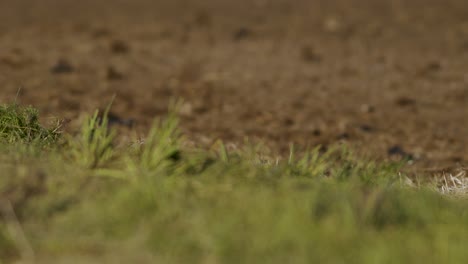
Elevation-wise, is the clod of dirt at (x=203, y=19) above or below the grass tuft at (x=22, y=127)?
above

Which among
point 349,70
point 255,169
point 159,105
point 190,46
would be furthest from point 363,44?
point 255,169

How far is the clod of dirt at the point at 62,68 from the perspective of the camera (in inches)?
401

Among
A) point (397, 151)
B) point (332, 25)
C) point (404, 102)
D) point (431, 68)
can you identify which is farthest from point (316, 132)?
point (332, 25)

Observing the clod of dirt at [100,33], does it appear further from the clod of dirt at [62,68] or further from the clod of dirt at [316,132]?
the clod of dirt at [316,132]

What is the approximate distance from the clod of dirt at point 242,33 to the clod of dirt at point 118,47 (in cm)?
157

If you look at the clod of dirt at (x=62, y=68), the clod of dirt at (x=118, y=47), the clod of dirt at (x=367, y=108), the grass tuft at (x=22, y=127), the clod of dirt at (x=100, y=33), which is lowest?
the grass tuft at (x=22, y=127)

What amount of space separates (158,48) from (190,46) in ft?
1.36

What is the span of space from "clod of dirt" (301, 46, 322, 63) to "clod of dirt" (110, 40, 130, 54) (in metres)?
2.15

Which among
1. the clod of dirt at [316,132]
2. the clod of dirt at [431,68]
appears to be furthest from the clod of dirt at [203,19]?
the clod of dirt at [316,132]

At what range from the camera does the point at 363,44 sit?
1212 cm

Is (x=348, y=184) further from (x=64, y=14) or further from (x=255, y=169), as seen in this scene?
(x=64, y=14)

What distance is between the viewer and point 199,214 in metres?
3.03

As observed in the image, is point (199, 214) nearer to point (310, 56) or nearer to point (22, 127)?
point (22, 127)

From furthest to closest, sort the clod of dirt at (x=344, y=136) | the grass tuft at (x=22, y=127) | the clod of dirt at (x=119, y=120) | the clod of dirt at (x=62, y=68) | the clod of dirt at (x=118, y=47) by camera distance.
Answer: the clod of dirt at (x=118, y=47) < the clod of dirt at (x=62, y=68) < the clod of dirt at (x=119, y=120) < the clod of dirt at (x=344, y=136) < the grass tuft at (x=22, y=127)
